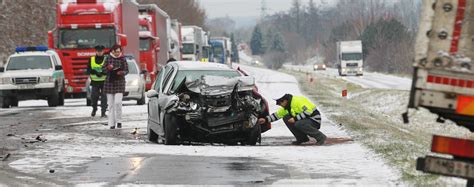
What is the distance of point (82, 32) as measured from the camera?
112 feet

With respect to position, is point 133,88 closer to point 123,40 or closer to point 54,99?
point 54,99

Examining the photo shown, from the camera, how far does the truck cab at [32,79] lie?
31281 mm

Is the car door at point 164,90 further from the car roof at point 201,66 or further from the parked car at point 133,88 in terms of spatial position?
the parked car at point 133,88

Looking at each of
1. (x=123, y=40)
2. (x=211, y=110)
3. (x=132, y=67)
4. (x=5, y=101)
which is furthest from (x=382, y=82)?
(x=211, y=110)

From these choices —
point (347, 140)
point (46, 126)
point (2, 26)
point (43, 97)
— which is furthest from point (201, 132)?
point (2, 26)

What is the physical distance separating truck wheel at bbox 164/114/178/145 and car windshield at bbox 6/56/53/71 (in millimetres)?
16890

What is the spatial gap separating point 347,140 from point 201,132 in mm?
2476

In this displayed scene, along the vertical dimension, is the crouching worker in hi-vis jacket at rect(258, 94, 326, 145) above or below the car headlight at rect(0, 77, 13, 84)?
above

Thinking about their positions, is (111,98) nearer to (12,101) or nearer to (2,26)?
(12,101)

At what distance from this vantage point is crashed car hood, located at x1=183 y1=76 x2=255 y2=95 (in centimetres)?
1564

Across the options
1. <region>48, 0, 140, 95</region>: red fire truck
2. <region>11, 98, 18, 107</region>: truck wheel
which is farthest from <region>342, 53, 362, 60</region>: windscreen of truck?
<region>11, 98, 18, 107</region>: truck wheel

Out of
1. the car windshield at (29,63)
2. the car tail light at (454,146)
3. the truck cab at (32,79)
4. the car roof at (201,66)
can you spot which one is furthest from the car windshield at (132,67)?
the car tail light at (454,146)

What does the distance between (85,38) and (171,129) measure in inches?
756

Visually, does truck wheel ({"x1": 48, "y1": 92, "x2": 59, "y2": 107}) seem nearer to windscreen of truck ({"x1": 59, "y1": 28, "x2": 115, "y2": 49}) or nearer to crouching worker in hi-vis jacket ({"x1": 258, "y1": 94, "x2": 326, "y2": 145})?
windscreen of truck ({"x1": 59, "y1": 28, "x2": 115, "y2": 49})
